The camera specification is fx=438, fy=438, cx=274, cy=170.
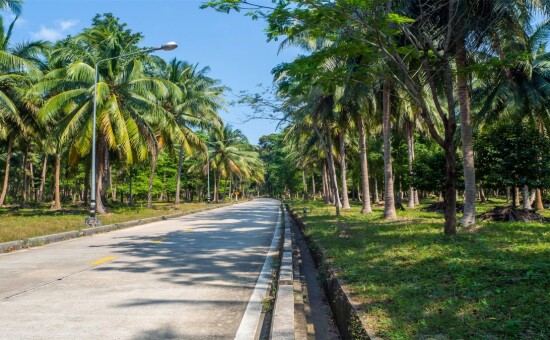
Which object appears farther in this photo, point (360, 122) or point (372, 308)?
point (360, 122)

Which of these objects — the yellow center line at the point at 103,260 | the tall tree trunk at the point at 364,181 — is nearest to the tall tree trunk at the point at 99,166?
the tall tree trunk at the point at 364,181

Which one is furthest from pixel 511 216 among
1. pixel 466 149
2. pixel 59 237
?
pixel 59 237

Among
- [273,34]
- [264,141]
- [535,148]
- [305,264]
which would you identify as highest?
[264,141]

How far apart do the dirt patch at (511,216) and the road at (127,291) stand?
32.8 feet

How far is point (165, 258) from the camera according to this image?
9836mm

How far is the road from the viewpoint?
15.7 feet

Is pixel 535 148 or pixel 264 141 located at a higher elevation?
pixel 264 141

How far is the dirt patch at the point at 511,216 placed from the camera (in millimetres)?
16578

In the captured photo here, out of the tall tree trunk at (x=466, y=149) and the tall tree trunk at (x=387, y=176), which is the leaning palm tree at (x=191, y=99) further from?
the tall tree trunk at (x=466, y=149)

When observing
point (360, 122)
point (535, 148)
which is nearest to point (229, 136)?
point (360, 122)

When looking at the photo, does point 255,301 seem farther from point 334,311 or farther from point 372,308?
point 372,308

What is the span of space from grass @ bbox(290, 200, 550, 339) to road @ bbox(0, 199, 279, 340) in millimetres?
1748

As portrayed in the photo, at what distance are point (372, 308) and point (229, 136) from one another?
54439 mm

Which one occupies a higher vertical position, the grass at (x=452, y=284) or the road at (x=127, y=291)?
the grass at (x=452, y=284)
